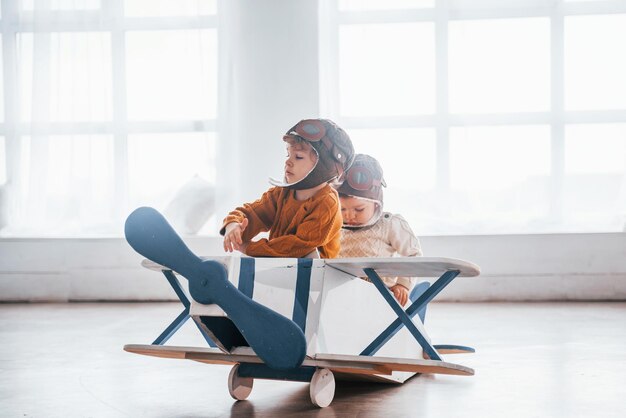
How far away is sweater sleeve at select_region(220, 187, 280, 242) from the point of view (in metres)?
2.07

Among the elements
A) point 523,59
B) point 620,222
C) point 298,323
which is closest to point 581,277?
point 620,222

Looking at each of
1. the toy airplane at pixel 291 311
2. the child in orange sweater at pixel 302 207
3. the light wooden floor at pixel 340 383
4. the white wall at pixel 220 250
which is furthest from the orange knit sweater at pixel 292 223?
the white wall at pixel 220 250

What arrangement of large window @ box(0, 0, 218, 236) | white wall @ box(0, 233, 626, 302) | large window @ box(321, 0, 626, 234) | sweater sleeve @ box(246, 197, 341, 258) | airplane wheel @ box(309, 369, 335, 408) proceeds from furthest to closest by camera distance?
large window @ box(0, 0, 218, 236) < large window @ box(321, 0, 626, 234) < white wall @ box(0, 233, 626, 302) < sweater sleeve @ box(246, 197, 341, 258) < airplane wheel @ box(309, 369, 335, 408)

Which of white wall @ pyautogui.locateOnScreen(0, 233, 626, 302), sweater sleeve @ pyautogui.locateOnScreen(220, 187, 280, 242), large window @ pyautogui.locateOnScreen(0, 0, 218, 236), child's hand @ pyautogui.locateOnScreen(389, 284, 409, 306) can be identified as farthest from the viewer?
large window @ pyautogui.locateOnScreen(0, 0, 218, 236)

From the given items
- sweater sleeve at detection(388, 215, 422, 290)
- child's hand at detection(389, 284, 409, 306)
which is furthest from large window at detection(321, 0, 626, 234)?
child's hand at detection(389, 284, 409, 306)

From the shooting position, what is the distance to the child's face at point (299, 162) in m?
2.02

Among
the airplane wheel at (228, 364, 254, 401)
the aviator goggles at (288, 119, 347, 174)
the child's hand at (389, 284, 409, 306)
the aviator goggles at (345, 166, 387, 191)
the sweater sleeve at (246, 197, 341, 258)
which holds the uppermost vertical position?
the aviator goggles at (288, 119, 347, 174)

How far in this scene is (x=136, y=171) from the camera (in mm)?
5355

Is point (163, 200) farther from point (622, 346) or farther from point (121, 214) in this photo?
point (622, 346)

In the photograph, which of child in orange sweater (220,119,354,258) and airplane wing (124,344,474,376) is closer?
airplane wing (124,344,474,376)

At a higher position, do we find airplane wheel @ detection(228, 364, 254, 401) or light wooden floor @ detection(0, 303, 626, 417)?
airplane wheel @ detection(228, 364, 254, 401)

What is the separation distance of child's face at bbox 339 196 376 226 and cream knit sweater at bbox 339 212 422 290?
4cm

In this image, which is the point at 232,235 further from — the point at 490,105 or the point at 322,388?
the point at 490,105

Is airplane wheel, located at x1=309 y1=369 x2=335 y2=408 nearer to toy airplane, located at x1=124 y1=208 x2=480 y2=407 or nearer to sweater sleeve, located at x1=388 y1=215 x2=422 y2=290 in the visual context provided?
toy airplane, located at x1=124 y1=208 x2=480 y2=407
